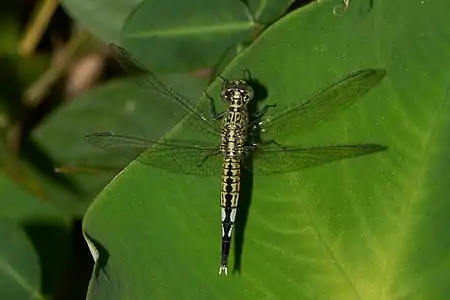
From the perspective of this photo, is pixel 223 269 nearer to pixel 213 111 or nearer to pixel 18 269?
pixel 213 111

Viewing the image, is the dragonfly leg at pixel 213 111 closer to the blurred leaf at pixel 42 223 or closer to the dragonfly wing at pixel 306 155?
the dragonfly wing at pixel 306 155

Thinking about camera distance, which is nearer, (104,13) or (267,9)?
(267,9)

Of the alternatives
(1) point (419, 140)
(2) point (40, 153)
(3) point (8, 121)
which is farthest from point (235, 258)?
(3) point (8, 121)

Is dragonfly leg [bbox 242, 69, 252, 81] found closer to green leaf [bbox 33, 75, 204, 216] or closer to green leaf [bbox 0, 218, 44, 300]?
green leaf [bbox 33, 75, 204, 216]

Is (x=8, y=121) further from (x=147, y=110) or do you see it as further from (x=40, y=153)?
(x=147, y=110)

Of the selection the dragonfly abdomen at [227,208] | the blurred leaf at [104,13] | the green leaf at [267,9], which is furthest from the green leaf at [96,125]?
the dragonfly abdomen at [227,208]

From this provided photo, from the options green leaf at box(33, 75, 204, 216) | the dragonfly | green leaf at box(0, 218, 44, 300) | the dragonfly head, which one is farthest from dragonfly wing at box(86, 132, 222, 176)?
green leaf at box(0, 218, 44, 300)

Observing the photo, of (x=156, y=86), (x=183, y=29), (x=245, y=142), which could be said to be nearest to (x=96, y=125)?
(x=156, y=86)
